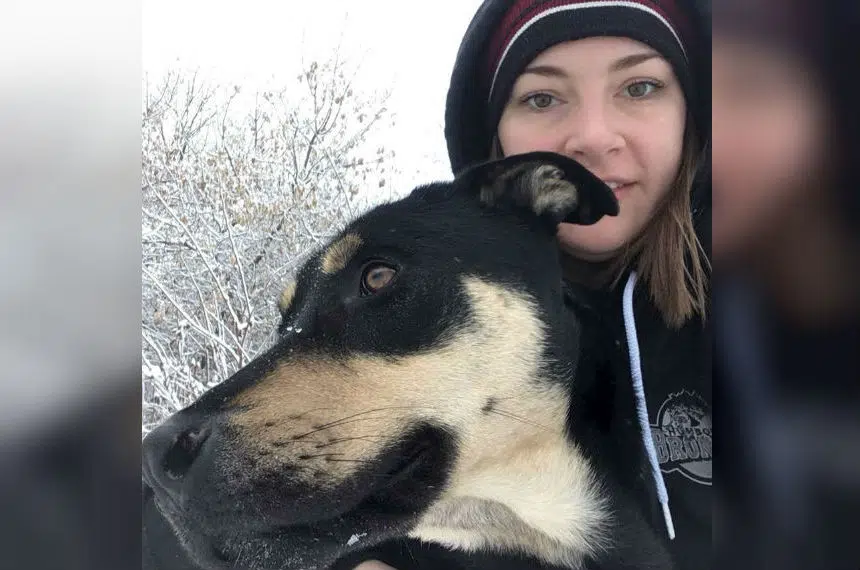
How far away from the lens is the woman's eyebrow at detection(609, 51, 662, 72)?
8.07 feet

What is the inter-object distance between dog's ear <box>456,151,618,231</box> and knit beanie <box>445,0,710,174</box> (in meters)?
0.20

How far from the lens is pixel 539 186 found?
2438 mm

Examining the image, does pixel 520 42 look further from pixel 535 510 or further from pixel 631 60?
pixel 535 510

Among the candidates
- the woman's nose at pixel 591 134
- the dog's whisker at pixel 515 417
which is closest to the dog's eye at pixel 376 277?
the dog's whisker at pixel 515 417

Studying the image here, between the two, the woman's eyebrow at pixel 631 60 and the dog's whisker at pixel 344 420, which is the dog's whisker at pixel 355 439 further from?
the woman's eyebrow at pixel 631 60

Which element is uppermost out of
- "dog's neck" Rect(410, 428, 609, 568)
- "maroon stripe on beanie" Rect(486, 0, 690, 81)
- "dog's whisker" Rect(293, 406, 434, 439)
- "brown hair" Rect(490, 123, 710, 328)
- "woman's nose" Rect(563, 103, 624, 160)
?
"maroon stripe on beanie" Rect(486, 0, 690, 81)

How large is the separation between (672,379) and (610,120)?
917 millimetres

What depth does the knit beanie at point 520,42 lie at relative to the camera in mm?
2416

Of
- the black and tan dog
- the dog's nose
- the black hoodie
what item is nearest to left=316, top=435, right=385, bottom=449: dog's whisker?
the black and tan dog

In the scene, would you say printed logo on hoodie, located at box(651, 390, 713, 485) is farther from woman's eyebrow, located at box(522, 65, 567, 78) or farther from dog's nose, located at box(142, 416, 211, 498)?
dog's nose, located at box(142, 416, 211, 498)

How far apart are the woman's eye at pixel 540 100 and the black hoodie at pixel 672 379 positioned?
0.79 ft

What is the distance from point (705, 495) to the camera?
96.3 inches
